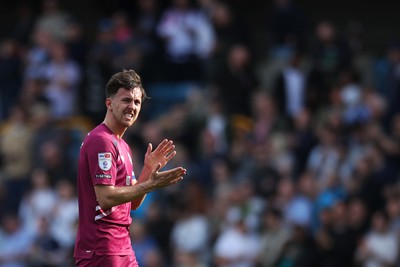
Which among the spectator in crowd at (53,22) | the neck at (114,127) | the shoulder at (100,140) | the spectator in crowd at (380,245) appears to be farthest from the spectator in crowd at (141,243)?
the shoulder at (100,140)

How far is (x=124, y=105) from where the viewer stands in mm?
7840

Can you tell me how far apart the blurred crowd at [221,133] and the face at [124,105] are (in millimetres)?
5781

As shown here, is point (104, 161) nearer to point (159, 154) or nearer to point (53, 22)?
point (159, 154)

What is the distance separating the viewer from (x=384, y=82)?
51.0 ft

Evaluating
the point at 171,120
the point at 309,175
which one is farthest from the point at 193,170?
the point at 309,175

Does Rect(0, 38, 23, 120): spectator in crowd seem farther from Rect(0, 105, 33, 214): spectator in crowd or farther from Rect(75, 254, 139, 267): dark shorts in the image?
Rect(75, 254, 139, 267): dark shorts


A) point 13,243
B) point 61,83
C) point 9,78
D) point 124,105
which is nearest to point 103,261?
point 124,105

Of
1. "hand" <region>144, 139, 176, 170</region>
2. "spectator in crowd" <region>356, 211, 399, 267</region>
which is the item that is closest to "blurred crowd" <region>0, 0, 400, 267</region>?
"spectator in crowd" <region>356, 211, 399, 267</region>

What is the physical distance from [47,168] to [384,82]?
17.3 feet

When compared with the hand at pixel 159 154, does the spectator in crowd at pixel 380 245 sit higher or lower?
higher

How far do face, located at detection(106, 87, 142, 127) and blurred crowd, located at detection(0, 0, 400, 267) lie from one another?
5.78 m

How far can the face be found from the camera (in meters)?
7.84

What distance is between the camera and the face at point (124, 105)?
7.84 m

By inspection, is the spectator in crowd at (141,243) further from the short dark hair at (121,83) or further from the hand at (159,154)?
the short dark hair at (121,83)
